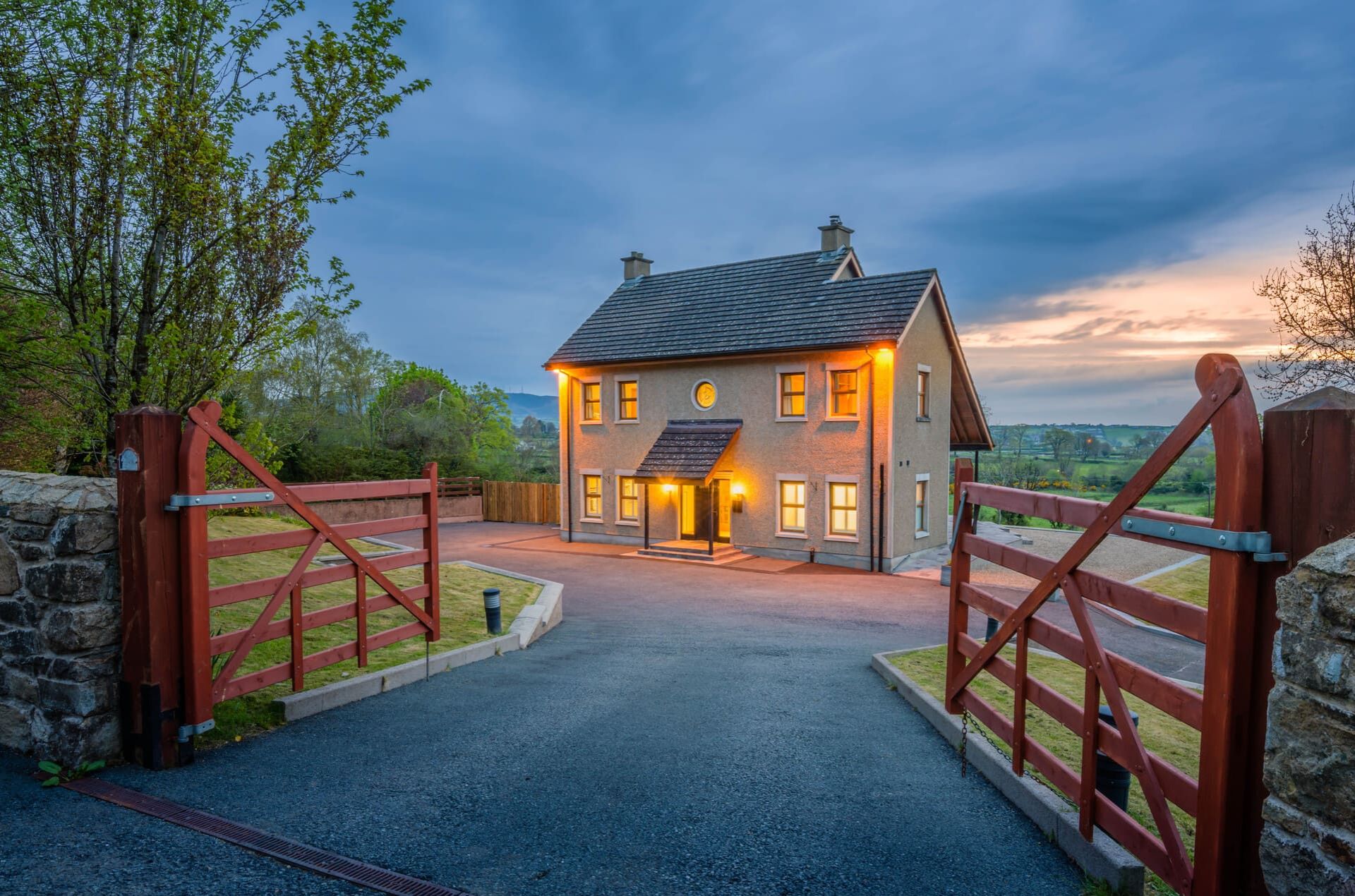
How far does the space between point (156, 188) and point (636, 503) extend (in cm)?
1808

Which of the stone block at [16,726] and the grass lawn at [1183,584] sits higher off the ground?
the stone block at [16,726]

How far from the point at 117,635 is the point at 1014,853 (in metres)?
5.75

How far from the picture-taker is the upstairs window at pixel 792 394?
69.2 feet

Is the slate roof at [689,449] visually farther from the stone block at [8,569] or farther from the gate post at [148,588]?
the stone block at [8,569]

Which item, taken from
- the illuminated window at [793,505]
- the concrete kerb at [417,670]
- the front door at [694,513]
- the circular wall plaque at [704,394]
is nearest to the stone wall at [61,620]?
the concrete kerb at [417,670]

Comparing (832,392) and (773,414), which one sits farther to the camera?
(773,414)

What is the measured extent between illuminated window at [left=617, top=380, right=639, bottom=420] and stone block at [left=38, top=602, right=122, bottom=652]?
19.5 m

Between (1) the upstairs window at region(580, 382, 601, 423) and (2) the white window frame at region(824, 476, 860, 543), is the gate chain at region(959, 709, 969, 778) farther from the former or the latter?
(1) the upstairs window at region(580, 382, 601, 423)

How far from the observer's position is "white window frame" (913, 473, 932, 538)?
21125mm

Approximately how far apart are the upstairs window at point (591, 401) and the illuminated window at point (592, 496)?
1.93 meters

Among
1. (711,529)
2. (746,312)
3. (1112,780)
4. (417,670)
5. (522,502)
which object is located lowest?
(522,502)

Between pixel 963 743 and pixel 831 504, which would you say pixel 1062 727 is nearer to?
pixel 963 743

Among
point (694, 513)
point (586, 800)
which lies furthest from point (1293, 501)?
point (694, 513)

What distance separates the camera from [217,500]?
210 inches
